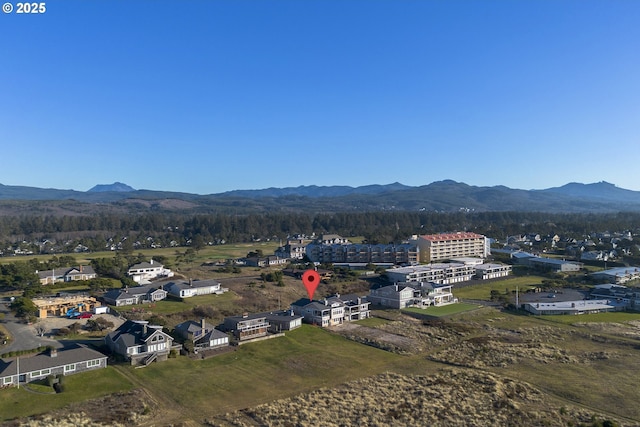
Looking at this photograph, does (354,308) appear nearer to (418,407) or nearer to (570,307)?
(418,407)

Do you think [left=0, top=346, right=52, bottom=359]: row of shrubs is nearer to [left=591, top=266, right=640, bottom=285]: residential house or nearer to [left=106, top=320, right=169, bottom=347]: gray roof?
[left=106, top=320, right=169, bottom=347]: gray roof

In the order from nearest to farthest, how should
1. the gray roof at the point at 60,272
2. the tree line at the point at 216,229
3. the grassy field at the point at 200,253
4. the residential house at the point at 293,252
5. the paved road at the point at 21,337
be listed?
1. the paved road at the point at 21,337
2. the gray roof at the point at 60,272
3. the grassy field at the point at 200,253
4. the residential house at the point at 293,252
5. the tree line at the point at 216,229

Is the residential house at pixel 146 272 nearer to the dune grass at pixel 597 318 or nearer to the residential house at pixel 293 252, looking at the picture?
the residential house at pixel 293 252

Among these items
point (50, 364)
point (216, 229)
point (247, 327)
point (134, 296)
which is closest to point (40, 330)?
point (134, 296)

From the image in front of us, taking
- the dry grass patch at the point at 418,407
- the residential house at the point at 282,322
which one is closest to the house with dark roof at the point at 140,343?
the residential house at the point at 282,322

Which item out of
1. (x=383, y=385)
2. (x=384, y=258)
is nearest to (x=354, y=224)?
(x=384, y=258)

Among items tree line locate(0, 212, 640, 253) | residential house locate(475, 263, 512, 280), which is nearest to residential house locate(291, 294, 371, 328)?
residential house locate(475, 263, 512, 280)

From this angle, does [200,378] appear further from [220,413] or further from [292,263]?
[292,263]
